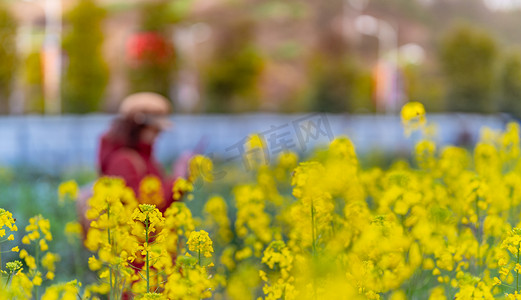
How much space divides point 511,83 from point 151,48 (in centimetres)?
2939

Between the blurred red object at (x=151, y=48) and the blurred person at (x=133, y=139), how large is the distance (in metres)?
31.2

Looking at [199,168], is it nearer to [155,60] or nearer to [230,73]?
[155,60]

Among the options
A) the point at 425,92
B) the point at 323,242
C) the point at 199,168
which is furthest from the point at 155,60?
the point at 323,242

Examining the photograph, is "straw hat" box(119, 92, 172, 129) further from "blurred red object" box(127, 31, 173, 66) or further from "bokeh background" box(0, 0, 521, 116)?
"blurred red object" box(127, 31, 173, 66)

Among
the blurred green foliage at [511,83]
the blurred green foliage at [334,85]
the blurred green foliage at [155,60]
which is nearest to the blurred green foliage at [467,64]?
the blurred green foliage at [511,83]

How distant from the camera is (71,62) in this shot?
29.4m

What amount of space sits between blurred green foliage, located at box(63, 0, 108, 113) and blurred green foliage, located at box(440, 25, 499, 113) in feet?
44.1

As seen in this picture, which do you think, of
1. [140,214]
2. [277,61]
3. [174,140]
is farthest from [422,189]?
[277,61]

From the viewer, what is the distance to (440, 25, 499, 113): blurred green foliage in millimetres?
19844

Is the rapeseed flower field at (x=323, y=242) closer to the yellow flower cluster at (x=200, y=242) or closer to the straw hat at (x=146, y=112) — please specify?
the yellow flower cluster at (x=200, y=242)

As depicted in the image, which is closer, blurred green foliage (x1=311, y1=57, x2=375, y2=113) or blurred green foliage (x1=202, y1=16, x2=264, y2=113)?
blurred green foliage (x1=311, y1=57, x2=375, y2=113)

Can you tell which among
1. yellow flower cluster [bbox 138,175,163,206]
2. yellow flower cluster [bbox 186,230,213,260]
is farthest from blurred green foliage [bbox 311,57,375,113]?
yellow flower cluster [bbox 186,230,213,260]

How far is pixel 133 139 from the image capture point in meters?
4.05

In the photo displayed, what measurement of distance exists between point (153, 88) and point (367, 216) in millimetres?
33829
